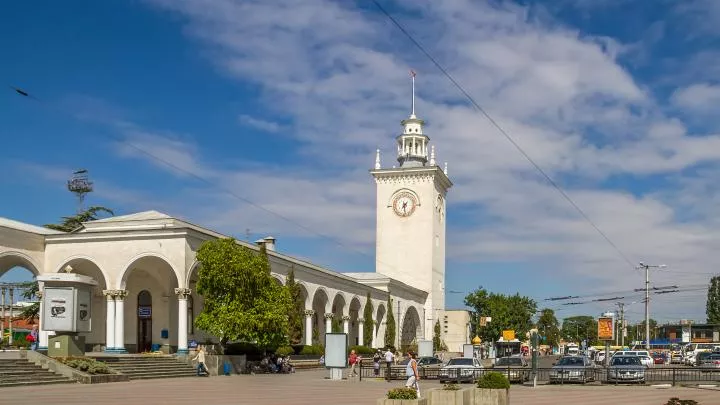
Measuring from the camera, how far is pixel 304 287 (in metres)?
54.6

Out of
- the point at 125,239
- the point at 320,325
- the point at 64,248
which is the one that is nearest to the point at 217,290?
the point at 125,239

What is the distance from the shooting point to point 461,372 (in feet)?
115

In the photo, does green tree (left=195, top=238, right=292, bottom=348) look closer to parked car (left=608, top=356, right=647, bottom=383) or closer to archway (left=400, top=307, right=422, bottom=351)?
parked car (left=608, top=356, right=647, bottom=383)

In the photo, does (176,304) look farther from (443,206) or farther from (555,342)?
(555,342)

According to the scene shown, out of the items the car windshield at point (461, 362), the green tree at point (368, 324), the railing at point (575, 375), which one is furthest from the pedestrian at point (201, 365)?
the green tree at point (368, 324)

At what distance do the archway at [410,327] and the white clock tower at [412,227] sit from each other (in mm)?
1797

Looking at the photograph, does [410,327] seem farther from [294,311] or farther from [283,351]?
[283,351]

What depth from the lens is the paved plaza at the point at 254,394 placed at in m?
20.7

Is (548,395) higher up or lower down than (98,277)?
lower down

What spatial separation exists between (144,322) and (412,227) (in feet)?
141

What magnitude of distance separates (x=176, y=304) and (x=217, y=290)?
7.74 meters

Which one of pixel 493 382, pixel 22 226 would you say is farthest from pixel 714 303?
pixel 493 382

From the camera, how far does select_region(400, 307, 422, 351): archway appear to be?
260 feet

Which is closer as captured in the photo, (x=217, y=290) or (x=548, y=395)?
(x=548, y=395)
